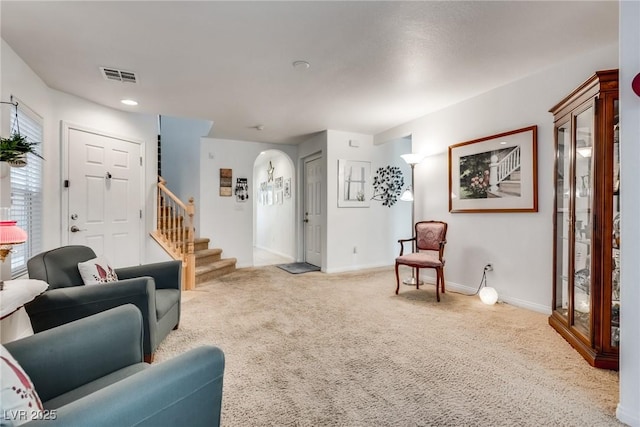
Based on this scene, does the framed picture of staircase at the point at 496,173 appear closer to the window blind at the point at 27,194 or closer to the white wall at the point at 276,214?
the white wall at the point at 276,214

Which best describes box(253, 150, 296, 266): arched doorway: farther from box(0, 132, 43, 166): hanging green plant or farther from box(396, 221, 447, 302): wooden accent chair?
box(0, 132, 43, 166): hanging green plant

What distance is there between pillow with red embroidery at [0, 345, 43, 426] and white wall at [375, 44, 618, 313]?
12.0 ft

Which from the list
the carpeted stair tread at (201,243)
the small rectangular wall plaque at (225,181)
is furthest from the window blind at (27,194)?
the small rectangular wall plaque at (225,181)

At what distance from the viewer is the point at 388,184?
566 cm

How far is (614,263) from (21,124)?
4.64 meters

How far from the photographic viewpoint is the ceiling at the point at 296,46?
2.00 metres

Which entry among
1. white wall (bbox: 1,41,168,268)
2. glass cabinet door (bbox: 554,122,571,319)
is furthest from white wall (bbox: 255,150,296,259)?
glass cabinet door (bbox: 554,122,571,319)

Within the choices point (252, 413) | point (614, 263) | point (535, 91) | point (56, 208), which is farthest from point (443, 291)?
point (56, 208)

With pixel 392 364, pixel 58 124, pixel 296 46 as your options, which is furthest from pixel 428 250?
pixel 58 124

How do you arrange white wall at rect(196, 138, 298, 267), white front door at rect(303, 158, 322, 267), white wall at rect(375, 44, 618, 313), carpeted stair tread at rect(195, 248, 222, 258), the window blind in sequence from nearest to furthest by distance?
the window blind
white wall at rect(375, 44, 618, 313)
carpeted stair tread at rect(195, 248, 222, 258)
white wall at rect(196, 138, 298, 267)
white front door at rect(303, 158, 322, 267)

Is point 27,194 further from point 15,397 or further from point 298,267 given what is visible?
point 298,267

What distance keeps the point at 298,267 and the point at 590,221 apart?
4.17 meters

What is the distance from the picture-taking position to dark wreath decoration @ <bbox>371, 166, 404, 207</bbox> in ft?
18.3

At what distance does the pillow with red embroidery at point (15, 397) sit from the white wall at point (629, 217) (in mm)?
2395
